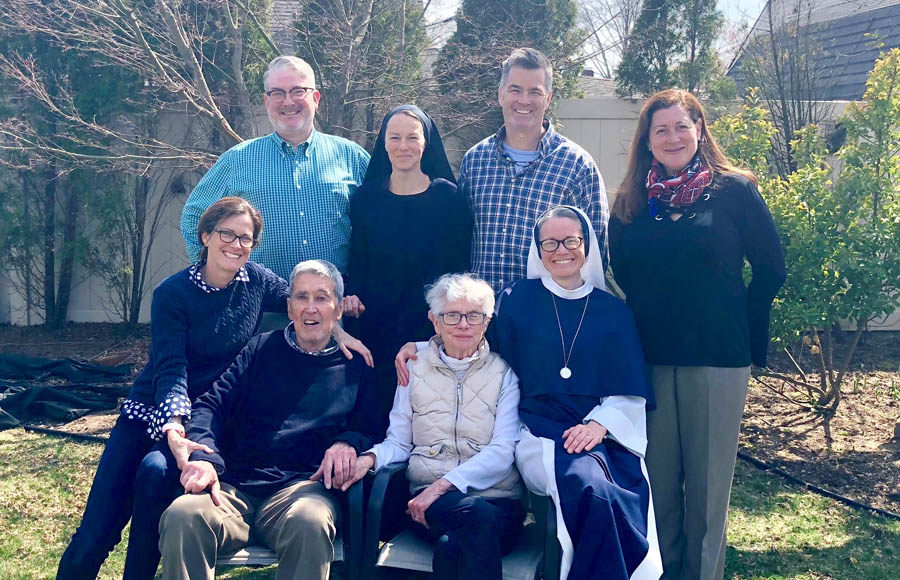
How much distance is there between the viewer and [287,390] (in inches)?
123

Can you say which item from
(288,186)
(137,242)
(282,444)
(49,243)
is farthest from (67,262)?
(282,444)

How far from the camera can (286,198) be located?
11.9ft

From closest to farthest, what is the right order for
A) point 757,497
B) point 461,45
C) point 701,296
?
point 701,296 → point 757,497 → point 461,45

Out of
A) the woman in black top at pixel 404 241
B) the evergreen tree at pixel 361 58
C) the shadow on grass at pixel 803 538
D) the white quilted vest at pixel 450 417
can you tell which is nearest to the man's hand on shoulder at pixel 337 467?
the white quilted vest at pixel 450 417

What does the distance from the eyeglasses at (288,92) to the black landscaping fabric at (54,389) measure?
11.9 feet

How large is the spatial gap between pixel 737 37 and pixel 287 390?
8.23 m

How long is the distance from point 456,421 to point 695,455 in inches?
37.7

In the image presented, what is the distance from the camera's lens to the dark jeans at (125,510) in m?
2.82

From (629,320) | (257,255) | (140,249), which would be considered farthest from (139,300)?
(629,320)

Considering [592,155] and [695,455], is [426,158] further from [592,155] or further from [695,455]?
[592,155]

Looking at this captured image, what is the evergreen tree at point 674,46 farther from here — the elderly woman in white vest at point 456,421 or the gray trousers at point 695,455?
the elderly woman in white vest at point 456,421

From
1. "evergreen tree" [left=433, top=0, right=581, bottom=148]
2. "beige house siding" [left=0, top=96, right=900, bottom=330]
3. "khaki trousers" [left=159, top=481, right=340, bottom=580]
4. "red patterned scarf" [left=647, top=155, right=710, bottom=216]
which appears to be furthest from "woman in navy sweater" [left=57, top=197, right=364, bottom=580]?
"beige house siding" [left=0, top=96, right=900, bottom=330]

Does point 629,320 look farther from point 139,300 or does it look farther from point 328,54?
point 139,300

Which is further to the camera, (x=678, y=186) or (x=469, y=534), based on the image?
(x=678, y=186)
